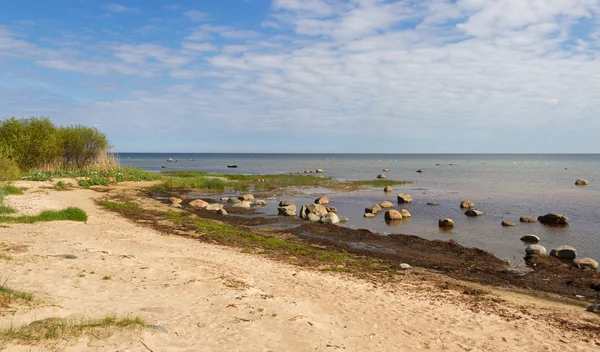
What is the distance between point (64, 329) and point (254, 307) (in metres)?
4.03

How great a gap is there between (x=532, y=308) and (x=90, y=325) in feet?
36.1

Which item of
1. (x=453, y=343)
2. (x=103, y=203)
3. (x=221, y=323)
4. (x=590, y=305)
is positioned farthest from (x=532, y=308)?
(x=103, y=203)

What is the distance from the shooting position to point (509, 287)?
43.8 feet

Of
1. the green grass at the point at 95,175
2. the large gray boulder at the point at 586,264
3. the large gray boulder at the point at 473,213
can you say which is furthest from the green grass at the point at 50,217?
the large gray boulder at the point at 473,213

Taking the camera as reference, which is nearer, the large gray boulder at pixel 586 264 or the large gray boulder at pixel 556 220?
the large gray boulder at pixel 586 264

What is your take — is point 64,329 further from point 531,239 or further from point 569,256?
point 531,239

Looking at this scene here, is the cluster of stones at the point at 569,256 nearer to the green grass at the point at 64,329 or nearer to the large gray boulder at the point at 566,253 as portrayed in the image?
the large gray boulder at the point at 566,253

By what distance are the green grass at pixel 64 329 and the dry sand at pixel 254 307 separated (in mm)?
182

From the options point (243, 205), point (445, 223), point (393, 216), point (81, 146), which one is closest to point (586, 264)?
point (445, 223)

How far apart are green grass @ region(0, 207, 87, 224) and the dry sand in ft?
11.1

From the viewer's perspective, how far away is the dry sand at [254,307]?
7.57m

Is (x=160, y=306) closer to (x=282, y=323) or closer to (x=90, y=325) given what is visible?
(x=90, y=325)

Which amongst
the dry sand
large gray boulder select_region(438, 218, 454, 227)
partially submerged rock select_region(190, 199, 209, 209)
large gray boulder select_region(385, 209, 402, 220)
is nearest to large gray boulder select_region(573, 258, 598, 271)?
the dry sand

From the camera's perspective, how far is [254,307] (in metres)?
9.30
